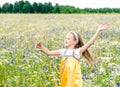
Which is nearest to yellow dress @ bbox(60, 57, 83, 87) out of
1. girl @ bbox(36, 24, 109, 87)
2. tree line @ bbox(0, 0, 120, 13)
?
girl @ bbox(36, 24, 109, 87)

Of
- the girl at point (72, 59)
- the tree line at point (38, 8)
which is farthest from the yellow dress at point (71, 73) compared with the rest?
the tree line at point (38, 8)

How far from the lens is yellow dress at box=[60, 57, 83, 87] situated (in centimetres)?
477

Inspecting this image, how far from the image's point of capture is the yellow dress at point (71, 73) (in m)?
4.77

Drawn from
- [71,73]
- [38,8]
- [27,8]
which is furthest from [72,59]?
[27,8]

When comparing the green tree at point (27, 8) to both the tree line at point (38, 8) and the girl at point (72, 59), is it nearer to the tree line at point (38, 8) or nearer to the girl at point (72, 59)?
the tree line at point (38, 8)

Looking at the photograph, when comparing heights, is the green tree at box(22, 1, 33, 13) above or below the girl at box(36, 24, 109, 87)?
below

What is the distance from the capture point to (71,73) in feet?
15.7

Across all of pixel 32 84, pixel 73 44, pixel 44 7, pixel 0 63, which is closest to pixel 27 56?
pixel 0 63

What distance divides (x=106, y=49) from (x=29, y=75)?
285 cm

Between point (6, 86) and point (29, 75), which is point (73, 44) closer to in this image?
point (6, 86)

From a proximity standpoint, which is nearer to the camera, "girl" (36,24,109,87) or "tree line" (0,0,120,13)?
"girl" (36,24,109,87)

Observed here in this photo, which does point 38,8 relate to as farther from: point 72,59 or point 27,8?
point 72,59

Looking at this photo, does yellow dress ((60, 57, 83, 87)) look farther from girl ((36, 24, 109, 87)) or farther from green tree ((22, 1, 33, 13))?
green tree ((22, 1, 33, 13))

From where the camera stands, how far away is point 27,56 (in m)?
8.08
